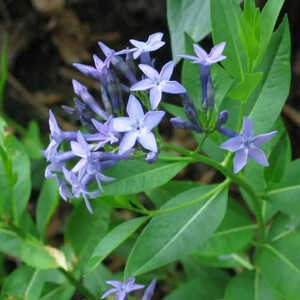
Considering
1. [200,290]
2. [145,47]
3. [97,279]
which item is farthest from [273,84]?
[97,279]

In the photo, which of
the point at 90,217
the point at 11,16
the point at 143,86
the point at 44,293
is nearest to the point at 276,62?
the point at 143,86

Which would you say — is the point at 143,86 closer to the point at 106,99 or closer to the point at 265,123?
the point at 106,99

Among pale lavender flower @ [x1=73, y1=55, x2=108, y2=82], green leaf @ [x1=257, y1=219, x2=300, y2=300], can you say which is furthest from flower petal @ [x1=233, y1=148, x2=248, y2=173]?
green leaf @ [x1=257, y1=219, x2=300, y2=300]

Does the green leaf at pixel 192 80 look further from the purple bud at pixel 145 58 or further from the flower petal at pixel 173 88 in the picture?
the flower petal at pixel 173 88

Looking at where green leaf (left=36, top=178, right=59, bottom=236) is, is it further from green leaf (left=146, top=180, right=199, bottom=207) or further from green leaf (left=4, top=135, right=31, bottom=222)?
green leaf (left=146, top=180, right=199, bottom=207)

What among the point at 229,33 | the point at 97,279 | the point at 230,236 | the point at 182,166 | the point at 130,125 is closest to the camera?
the point at 130,125

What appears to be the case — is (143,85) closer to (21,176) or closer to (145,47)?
(145,47)
